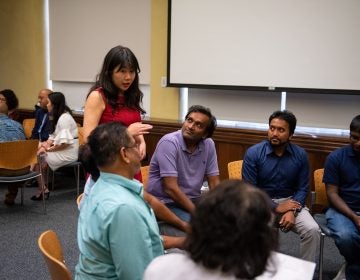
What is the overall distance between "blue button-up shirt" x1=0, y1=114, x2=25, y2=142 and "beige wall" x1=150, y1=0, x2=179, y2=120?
1527 mm

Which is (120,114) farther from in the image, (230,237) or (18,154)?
(18,154)

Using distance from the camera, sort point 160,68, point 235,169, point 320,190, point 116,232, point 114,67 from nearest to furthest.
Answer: point 116,232 → point 114,67 → point 320,190 → point 235,169 → point 160,68

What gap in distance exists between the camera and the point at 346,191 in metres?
2.64

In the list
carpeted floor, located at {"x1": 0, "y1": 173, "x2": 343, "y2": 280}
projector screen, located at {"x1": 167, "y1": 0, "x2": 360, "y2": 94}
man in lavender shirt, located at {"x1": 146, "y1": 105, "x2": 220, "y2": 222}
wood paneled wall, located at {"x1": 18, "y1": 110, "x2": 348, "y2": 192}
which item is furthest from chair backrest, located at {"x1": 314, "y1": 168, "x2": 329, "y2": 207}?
projector screen, located at {"x1": 167, "y1": 0, "x2": 360, "y2": 94}

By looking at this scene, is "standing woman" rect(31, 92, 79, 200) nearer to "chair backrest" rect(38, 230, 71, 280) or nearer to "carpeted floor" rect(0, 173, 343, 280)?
"carpeted floor" rect(0, 173, 343, 280)

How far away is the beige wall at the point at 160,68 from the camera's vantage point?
4617 millimetres

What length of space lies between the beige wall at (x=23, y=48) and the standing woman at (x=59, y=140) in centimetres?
153

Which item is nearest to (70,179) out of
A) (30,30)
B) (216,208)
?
(30,30)

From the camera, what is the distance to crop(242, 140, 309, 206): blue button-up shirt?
274 cm

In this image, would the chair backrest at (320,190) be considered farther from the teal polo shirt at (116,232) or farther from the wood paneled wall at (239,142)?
the teal polo shirt at (116,232)

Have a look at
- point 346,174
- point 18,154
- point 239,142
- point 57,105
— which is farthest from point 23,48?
point 346,174

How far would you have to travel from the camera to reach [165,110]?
15.7 ft

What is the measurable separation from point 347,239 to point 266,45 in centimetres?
215

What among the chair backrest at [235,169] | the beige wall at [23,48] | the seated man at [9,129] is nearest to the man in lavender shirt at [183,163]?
the chair backrest at [235,169]
